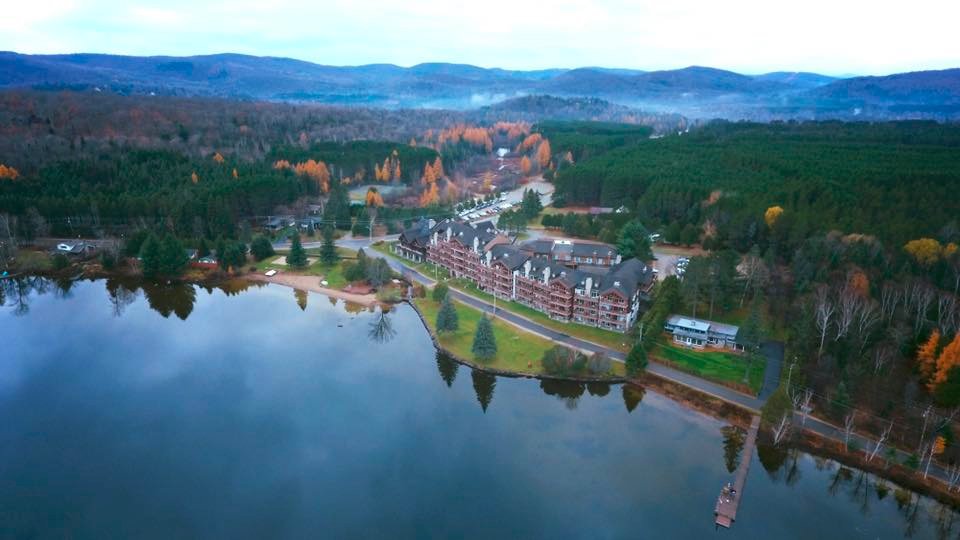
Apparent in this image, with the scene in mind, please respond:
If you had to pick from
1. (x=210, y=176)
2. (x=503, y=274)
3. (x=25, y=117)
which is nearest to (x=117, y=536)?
(x=503, y=274)

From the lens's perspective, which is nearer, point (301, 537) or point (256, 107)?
point (301, 537)

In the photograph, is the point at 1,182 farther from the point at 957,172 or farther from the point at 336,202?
the point at 957,172

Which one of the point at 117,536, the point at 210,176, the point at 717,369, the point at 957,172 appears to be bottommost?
the point at 117,536

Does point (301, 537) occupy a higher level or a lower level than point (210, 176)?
lower

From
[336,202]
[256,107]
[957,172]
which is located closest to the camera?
[957,172]

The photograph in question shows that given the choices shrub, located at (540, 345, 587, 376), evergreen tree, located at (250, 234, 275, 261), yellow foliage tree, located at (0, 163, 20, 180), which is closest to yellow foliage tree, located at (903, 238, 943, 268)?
shrub, located at (540, 345, 587, 376)

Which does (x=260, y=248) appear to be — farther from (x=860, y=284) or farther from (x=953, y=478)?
(x=953, y=478)
